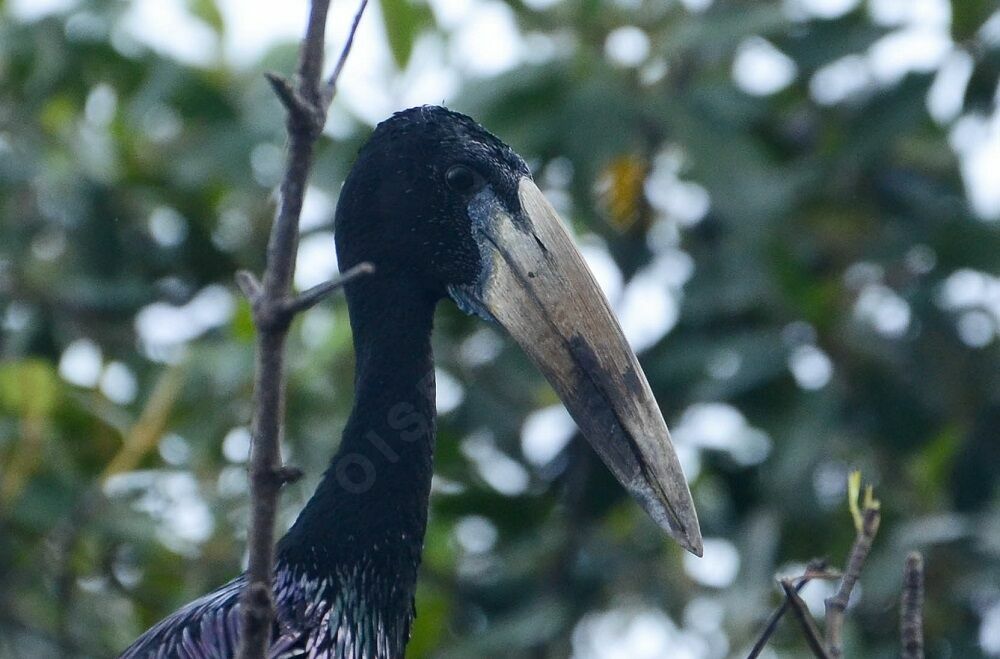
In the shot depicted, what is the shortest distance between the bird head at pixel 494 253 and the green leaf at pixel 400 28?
2.48m

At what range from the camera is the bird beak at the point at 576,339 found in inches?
144

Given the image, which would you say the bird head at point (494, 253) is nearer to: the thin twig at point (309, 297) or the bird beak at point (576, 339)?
the bird beak at point (576, 339)

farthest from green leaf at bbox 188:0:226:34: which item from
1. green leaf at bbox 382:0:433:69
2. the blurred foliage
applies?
green leaf at bbox 382:0:433:69

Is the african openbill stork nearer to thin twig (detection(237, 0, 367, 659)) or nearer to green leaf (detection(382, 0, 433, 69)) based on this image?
thin twig (detection(237, 0, 367, 659))

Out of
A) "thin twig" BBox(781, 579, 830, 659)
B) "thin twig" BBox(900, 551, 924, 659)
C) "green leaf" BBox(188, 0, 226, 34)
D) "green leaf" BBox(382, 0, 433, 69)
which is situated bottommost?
"thin twig" BBox(900, 551, 924, 659)

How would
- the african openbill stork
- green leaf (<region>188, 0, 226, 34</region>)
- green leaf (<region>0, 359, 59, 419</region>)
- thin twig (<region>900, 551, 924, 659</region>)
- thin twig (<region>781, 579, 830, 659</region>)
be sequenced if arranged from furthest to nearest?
green leaf (<region>188, 0, 226, 34</region>), green leaf (<region>0, 359, 59, 419</region>), the african openbill stork, thin twig (<region>900, 551, 924, 659</region>), thin twig (<region>781, 579, 830, 659</region>)

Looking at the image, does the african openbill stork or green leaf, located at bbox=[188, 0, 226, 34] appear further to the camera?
green leaf, located at bbox=[188, 0, 226, 34]

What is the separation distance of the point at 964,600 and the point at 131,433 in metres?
3.36

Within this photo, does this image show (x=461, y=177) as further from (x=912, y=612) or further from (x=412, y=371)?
(x=912, y=612)

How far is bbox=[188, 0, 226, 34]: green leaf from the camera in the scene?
285 inches

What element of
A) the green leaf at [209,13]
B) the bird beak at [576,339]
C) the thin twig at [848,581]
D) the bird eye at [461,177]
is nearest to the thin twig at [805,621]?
the thin twig at [848,581]

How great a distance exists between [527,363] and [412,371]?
285 centimetres

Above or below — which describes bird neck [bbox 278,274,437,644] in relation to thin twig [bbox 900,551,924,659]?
above

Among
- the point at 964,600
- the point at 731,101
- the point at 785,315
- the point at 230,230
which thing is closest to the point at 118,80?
the point at 230,230
